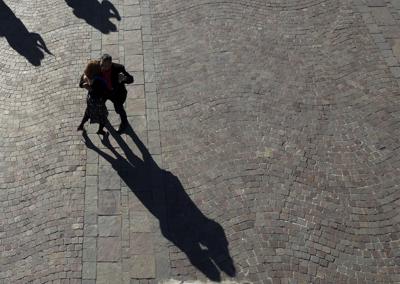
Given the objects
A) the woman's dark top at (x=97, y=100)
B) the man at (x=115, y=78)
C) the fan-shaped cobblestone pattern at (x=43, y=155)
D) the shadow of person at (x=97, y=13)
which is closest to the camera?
the fan-shaped cobblestone pattern at (x=43, y=155)

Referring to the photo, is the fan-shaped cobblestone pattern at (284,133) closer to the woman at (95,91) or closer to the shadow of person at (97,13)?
the shadow of person at (97,13)

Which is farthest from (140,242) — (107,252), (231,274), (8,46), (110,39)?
(8,46)

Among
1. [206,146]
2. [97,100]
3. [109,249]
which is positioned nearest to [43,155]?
[97,100]

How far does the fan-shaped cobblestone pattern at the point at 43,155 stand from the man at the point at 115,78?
1246 millimetres

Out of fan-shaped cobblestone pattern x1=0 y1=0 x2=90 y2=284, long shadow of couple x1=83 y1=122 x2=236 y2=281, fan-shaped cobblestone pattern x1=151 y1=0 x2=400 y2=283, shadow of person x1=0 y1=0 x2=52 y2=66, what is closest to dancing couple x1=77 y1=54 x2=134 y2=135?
long shadow of couple x1=83 y1=122 x2=236 y2=281

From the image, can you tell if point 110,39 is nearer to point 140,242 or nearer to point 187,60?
point 187,60

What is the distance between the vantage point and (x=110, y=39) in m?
Answer: 10.3

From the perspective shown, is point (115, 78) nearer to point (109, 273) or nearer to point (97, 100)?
Answer: point (97, 100)

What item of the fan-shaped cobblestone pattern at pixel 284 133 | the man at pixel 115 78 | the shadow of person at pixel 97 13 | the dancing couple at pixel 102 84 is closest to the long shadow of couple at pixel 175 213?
the fan-shaped cobblestone pattern at pixel 284 133

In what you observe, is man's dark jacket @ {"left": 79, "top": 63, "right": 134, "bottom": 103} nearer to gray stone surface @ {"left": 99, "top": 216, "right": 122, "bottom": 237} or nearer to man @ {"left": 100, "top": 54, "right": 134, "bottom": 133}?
man @ {"left": 100, "top": 54, "right": 134, "bottom": 133}

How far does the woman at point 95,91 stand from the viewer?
7328mm

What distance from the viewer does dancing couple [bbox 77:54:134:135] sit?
7282 mm

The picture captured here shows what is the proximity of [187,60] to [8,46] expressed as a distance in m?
3.93

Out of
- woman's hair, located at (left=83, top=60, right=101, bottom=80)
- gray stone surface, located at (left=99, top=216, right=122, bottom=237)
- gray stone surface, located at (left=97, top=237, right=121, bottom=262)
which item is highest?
woman's hair, located at (left=83, top=60, right=101, bottom=80)
